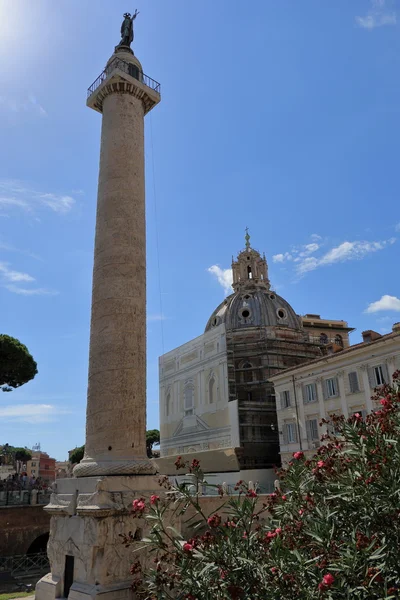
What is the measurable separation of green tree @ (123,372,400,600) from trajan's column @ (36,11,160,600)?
9.50 feet

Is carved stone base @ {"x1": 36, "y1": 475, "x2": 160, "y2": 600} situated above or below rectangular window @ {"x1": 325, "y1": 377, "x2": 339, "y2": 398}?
below

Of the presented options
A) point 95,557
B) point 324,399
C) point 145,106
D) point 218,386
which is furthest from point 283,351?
point 95,557

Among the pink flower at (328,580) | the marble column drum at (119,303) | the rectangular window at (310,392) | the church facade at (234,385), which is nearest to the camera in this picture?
the pink flower at (328,580)

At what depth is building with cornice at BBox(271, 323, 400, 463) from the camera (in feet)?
87.2

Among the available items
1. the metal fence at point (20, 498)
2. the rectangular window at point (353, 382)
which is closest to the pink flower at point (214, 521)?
the metal fence at point (20, 498)

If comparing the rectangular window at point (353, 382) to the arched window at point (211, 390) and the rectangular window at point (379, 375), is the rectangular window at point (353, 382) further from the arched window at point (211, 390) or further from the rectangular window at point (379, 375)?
Result: the arched window at point (211, 390)

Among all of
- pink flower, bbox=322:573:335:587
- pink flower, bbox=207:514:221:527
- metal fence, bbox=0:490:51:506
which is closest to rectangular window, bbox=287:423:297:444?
metal fence, bbox=0:490:51:506

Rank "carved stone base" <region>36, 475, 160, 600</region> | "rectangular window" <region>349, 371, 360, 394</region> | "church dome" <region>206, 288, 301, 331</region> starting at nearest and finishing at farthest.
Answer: "carved stone base" <region>36, 475, 160, 600</region>
"rectangular window" <region>349, 371, 360, 394</region>
"church dome" <region>206, 288, 301, 331</region>

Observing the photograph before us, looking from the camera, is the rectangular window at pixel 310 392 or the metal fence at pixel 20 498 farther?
the rectangular window at pixel 310 392

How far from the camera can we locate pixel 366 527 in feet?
17.5

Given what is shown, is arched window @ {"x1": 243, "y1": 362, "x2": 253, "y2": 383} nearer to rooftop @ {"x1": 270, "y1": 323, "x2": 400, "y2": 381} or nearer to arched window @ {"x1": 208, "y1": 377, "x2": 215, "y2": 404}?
arched window @ {"x1": 208, "y1": 377, "x2": 215, "y2": 404}

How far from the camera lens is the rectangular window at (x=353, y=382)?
2789cm

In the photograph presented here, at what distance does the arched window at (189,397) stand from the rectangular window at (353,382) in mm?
16868

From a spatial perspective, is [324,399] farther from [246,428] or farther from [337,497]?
[337,497]
